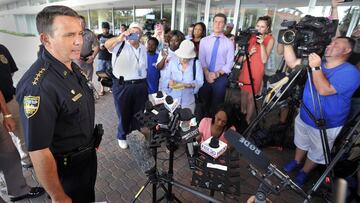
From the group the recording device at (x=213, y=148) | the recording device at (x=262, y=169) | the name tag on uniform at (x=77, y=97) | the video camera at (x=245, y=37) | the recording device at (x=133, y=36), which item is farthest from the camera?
the video camera at (x=245, y=37)

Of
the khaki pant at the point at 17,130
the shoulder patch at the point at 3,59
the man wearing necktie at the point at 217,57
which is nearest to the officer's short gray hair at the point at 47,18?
the shoulder patch at the point at 3,59

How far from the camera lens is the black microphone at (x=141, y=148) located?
134 centimetres

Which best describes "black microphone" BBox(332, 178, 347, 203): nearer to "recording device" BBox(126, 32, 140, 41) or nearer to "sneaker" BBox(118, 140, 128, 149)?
"recording device" BBox(126, 32, 140, 41)

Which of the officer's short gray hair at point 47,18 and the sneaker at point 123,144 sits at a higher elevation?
the officer's short gray hair at point 47,18

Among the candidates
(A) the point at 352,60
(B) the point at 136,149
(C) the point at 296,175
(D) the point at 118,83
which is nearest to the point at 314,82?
(A) the point at 352,60

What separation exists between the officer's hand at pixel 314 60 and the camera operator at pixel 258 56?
133 centimetres

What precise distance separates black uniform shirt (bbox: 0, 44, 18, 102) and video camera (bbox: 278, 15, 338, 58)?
2667 mm

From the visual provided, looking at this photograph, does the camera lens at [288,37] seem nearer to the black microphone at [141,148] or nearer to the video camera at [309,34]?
the video camera at [309,34]

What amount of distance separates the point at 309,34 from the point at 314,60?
0.83 feet

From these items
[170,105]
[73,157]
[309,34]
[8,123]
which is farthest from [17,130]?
[309,34]

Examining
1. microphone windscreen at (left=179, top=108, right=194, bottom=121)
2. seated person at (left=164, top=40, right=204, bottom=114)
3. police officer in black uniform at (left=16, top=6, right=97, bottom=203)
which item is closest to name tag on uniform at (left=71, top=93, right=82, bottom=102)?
police officer in black uniform at (left=16, top=6, right=97, bottom=203)

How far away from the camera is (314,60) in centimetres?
190

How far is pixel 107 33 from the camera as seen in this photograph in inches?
226

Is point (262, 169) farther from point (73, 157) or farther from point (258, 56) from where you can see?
point (258, 56)
